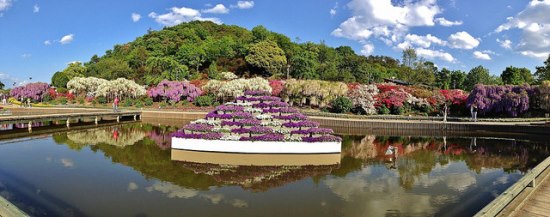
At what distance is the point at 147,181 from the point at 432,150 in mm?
18900

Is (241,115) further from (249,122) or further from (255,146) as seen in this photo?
(255,146)

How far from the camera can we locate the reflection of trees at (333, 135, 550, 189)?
18.9 metres

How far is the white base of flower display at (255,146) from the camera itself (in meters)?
20.0

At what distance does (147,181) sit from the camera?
48.1 feet

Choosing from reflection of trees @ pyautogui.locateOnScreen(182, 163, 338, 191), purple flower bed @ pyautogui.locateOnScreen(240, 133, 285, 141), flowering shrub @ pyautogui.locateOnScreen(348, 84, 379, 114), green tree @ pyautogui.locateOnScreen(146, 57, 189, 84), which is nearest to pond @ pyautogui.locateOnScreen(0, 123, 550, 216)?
reflection of trees @ pyautogui.locateOnScreen(182, 163, 338, 191)

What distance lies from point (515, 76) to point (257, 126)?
207ft

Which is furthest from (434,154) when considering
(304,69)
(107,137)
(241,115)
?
(304,69)

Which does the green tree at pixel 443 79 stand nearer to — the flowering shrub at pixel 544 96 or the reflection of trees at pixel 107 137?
the flowering shrub at pixel 544 96

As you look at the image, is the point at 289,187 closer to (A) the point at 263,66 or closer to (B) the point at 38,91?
(A) the point at 263,66

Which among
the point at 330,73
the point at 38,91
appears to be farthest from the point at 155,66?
the point at 330,73

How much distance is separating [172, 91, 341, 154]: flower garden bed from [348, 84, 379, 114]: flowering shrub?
85.1ft

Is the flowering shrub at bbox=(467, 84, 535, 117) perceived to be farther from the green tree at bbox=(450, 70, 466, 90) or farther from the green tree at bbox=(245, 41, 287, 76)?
the green tree at bbox=(245, 41, 287, 76)

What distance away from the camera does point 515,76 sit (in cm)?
6550

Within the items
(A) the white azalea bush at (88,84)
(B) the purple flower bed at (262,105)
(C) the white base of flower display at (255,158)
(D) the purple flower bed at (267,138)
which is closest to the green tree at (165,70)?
Answer: (A) the white azalea bush at (88,84)
